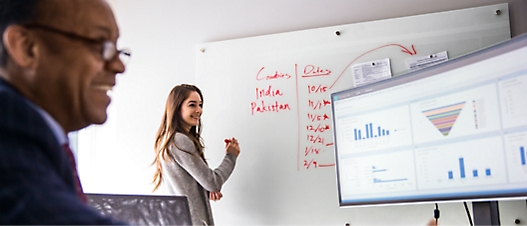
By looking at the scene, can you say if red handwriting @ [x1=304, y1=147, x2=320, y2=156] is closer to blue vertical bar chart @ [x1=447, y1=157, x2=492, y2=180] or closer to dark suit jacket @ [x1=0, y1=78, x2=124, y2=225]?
blue vertical bar chart @ [x1=447, y1=157, x2=492, y2=180]

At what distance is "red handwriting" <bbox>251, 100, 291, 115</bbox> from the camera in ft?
7.88

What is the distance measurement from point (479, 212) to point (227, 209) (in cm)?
132

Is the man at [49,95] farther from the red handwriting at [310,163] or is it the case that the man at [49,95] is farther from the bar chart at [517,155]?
the red handwriting at [310,163]

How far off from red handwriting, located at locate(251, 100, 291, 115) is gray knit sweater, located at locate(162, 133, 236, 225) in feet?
1.02

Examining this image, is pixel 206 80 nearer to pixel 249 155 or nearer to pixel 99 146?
pixel 249 155

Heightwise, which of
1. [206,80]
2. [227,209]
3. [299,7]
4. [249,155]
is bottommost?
[227,209]

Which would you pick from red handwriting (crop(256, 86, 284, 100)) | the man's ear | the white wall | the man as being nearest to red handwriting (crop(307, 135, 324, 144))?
red handwriting (crop(256, 86, 284, 100))

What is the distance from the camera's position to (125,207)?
976 mm

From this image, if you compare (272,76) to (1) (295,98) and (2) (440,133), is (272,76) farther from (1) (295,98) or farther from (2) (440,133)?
(2) (440,133)

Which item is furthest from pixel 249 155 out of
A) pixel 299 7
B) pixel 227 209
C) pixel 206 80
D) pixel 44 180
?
pixel 44 180

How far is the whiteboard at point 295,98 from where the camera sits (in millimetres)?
2195

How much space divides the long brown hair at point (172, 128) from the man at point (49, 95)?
1.68 metres

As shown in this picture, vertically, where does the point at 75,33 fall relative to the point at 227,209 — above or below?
above

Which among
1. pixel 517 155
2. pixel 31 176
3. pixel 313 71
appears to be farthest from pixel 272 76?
pixel 31 176
